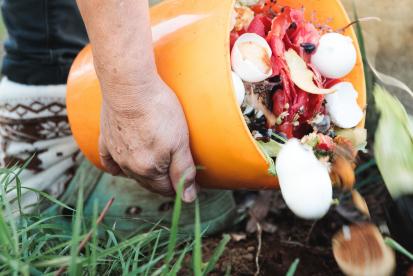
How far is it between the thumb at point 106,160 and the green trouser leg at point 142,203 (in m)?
0.25

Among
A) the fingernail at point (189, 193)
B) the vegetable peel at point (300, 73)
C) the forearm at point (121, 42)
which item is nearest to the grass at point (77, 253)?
the fingernail at point (189, 193)

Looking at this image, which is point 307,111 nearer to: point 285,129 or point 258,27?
point 285,129

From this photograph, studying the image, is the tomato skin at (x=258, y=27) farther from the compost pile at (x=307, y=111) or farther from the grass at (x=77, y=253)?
the grass at (x=77, y=253)

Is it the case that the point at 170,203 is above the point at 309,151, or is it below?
below

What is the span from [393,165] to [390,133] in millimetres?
63

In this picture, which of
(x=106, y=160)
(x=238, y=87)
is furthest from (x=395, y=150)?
(x=106, y=160)

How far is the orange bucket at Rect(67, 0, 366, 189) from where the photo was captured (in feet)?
2.94

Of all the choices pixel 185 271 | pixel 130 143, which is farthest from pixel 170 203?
pixel 130 143

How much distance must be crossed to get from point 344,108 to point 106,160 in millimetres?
470

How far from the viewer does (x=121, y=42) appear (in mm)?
892

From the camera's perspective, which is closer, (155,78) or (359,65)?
(155,78)

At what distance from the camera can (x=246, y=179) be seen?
38.5 inches

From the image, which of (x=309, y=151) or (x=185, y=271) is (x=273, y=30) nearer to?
(x=309, y=151)

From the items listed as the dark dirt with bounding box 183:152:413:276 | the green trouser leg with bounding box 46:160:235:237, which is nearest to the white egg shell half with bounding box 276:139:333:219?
the dark dirt with bounding box 183:152:413:276
